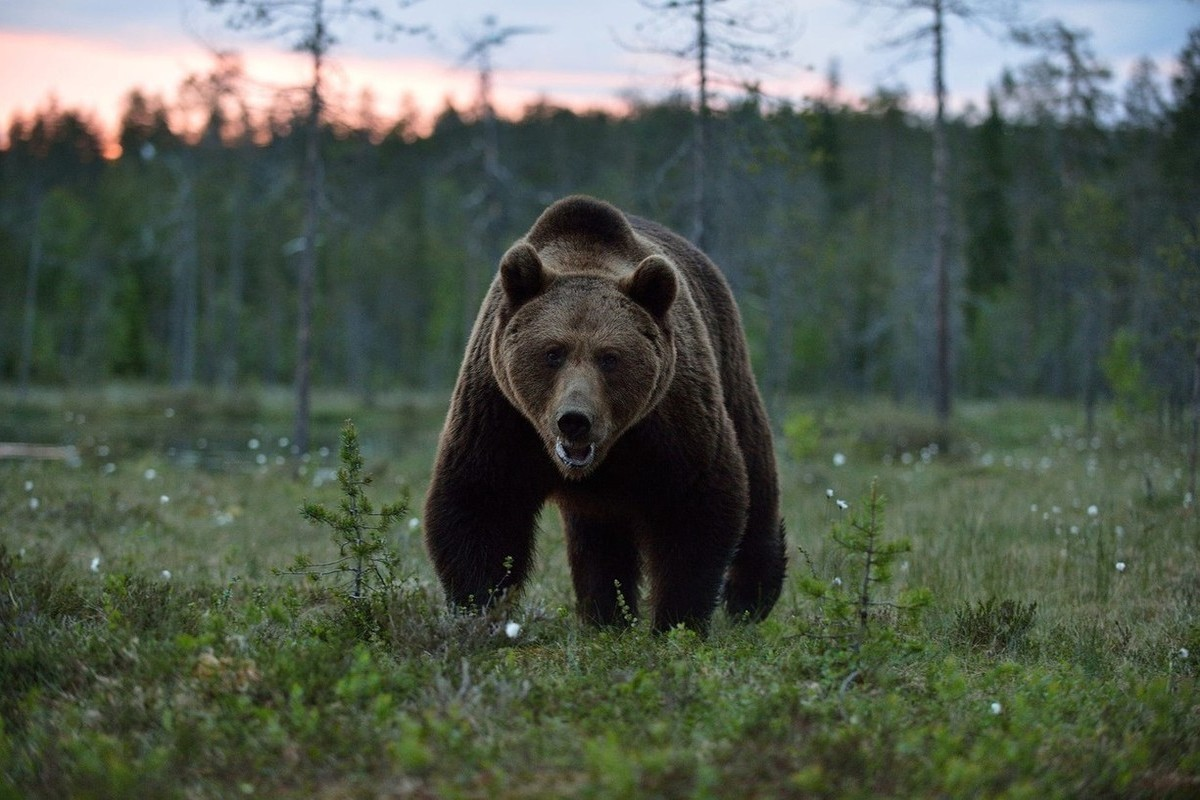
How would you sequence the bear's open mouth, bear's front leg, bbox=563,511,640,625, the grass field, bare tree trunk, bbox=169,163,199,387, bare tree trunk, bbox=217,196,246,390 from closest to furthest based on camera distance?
the grass field, the bear's open mouth, bear's front leg, bbox=563,511,640,625, bare tree trunk, bbox=169,163,199,387, bare tree trunk, bbox=217,196,246,390

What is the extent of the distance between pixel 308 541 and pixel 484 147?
21143 millimetres

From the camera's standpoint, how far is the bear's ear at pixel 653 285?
5489 mm

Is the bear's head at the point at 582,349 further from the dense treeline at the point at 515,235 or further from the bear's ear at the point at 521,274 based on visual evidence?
the dense treeline at the point at 515,235

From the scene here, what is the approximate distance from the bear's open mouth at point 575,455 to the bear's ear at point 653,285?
3.16 feet

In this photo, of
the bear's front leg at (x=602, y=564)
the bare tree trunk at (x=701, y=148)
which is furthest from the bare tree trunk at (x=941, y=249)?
the bear's front leg at (x=602, y=564)

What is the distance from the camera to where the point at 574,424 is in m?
4.84

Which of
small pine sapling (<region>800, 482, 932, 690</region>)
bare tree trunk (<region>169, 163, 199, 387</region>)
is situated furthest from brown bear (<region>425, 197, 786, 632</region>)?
bare tree trunk (<region>169, 163, 199, 387</region>)

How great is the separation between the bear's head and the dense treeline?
20.8m

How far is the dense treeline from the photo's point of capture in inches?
1404

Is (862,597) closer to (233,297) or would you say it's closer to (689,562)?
(689,562)

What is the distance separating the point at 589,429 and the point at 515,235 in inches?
1842

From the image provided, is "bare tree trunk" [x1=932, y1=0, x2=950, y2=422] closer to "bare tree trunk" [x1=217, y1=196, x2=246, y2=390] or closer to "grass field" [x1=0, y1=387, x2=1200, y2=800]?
"grass field" [x1=0, y1=387, x2=1200, y2=800]

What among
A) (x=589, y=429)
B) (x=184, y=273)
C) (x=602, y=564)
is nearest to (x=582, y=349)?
(x=589, y=429)

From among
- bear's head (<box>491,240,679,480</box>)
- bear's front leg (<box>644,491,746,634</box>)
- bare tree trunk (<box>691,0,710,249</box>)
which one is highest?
bare tree trunk (<box>691,0,710,249</box>)
